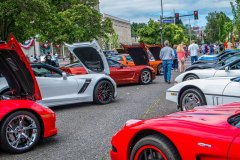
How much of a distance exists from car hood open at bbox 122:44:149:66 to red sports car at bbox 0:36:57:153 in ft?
29.8

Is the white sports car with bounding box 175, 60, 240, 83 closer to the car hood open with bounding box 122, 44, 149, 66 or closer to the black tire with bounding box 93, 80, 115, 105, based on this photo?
the black tire with bounding box 93, 80, 115, 105

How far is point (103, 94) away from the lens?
33.7ft

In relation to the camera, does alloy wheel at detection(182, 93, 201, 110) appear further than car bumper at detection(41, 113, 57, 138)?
Yes

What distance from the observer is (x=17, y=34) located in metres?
21.6

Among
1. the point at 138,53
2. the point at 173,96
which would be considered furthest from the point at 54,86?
the point at 138,53

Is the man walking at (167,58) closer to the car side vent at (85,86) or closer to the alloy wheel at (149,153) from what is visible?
the car side vent at (85,86)

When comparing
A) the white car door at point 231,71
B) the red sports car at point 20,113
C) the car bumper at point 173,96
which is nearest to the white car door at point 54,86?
the car bumper at point 173,96

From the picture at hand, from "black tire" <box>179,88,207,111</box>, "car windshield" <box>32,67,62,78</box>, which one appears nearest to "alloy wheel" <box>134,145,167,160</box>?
"black tire" <box>179,88,207,111</box>

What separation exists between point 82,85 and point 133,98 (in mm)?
1992

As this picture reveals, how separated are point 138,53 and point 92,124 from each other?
8377mm

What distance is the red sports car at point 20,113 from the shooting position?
Result: 5.49m

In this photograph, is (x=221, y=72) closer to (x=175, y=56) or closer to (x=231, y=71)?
(x=231, y=71)

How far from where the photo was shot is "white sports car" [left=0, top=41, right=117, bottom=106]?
934cm

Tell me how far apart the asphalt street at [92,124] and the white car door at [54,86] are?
375 millimetres
